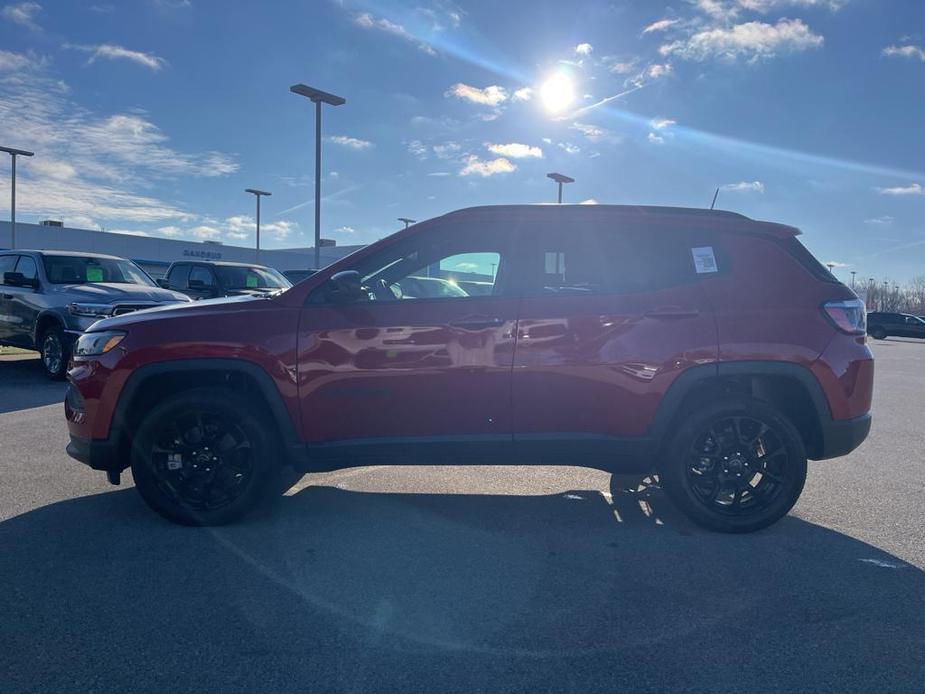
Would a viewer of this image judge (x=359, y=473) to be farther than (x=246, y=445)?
Yes

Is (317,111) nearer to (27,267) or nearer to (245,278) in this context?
(245,278)

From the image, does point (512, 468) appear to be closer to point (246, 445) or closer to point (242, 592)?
point (246, 445)

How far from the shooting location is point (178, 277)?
15016 mm

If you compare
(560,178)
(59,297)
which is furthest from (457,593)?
(560,178)

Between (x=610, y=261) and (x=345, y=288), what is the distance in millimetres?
1623

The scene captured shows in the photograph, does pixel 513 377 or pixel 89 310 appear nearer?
pixel 513 377

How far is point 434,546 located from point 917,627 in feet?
7.61

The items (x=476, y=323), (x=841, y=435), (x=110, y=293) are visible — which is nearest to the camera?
(x=476, y=323)

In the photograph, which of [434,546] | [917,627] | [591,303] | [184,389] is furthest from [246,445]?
[917,627]

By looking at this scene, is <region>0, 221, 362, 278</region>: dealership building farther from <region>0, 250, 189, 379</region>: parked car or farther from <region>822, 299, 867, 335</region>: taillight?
<region>822, 299, 867, 335</region>: taillight

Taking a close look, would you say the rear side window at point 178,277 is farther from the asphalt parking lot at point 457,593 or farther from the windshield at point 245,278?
the asphalt parking lot at point 457,593

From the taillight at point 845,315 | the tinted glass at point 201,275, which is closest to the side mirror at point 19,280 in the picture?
the tinted glass at point 201,275

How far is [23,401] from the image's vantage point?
26.1 ft

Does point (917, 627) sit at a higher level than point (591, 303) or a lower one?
lower
